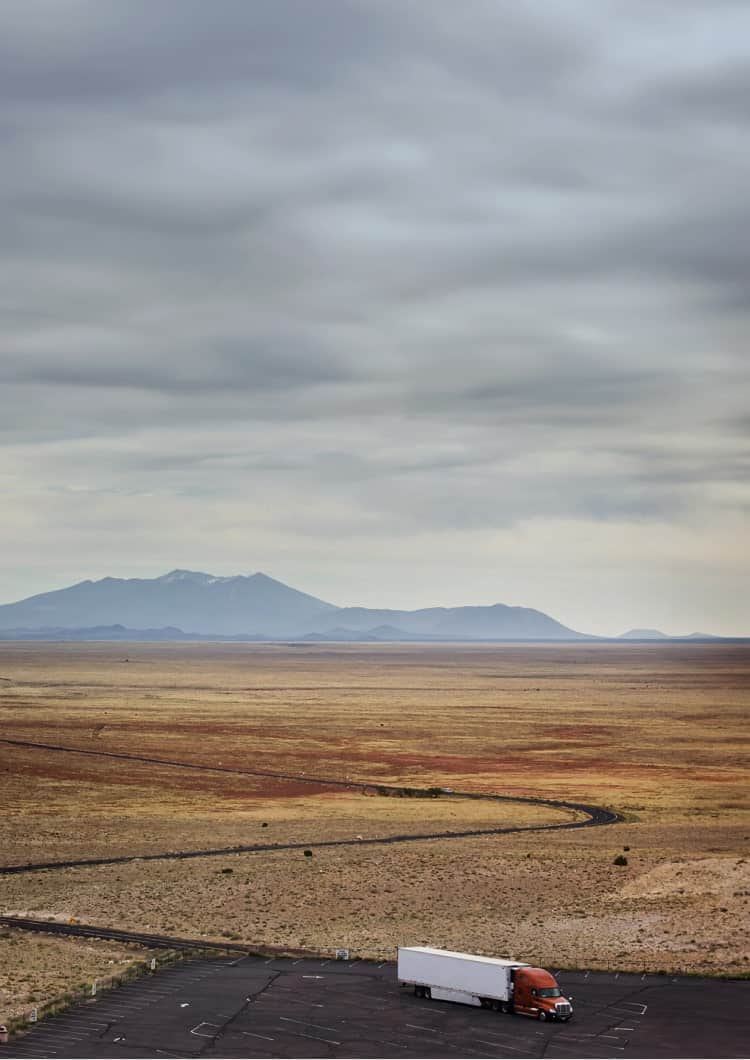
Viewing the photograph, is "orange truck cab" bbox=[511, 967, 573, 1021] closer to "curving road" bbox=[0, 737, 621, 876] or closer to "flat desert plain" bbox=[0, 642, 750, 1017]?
"flat desert plain" bbox=[0, 642, 750, 1017]

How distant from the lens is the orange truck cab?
46.9m

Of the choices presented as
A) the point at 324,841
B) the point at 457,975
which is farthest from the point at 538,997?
the point at 324,841

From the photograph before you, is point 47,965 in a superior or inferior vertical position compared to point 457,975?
inferior

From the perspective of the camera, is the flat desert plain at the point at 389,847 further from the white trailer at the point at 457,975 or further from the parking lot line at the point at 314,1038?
the parking lot line at the point at 314,1038

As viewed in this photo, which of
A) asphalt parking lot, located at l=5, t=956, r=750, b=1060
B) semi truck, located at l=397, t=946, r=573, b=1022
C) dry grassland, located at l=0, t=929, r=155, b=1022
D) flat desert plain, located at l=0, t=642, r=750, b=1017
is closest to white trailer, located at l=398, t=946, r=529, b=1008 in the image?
semi truck, located at l=397, t=946, r=573, b=1022

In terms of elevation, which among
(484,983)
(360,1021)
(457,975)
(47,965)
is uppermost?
(457,975)

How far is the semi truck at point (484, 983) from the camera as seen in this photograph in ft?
155

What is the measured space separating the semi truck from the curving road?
33.2 metres

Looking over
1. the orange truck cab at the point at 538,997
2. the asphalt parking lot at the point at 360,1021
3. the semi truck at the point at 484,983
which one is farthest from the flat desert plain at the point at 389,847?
the orange truck cab at the point at 538,997

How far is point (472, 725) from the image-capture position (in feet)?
620

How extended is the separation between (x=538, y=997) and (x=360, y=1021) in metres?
6.80

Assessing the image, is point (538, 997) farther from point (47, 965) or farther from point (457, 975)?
point (47, 965)

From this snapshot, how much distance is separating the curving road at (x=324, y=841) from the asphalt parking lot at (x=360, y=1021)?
89.2ft

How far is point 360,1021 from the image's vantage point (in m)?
47.1
